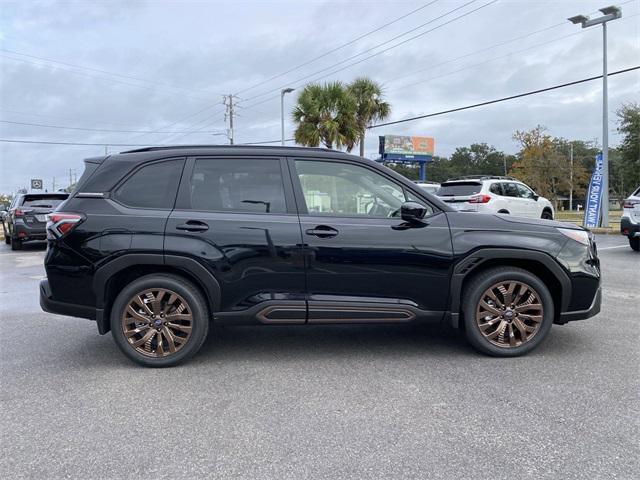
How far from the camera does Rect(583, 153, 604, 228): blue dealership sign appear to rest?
1852 cm

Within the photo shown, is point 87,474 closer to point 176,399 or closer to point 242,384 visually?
point 176,399

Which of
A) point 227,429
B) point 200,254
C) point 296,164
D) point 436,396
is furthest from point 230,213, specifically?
point 436,396

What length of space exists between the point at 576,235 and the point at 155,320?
145 inches

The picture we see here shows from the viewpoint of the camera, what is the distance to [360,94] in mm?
26547

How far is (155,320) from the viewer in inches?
167

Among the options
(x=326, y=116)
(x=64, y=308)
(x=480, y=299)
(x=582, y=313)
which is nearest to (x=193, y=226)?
(x=64, y=308)

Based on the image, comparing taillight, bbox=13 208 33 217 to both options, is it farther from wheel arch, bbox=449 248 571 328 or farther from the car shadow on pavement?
wheel arch, bbox=449 248 571 328

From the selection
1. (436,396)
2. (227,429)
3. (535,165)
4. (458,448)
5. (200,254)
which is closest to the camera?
(458,448)

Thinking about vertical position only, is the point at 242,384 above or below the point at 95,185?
below

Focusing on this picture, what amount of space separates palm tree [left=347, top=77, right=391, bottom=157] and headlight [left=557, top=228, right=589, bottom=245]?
2202cm

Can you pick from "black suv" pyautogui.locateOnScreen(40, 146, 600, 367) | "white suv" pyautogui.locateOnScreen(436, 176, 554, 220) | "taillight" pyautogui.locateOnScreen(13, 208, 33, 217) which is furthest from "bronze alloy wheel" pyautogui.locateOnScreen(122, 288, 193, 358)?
"taillight" pyautogui.locateOnScreen(13, 208, 33, 217)

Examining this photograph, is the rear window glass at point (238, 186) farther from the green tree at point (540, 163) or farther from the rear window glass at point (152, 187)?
the green tree at point (540, 163)

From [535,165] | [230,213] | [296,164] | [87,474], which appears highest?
[535,165]

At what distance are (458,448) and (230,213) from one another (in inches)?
98.7
